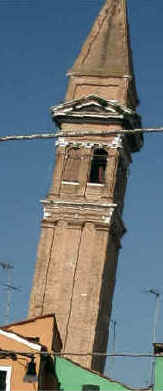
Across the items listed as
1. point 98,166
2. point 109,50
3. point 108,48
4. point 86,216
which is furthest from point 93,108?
point 86,216

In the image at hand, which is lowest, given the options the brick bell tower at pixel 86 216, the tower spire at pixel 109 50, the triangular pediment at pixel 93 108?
the brick bell tower at pixel 86 216

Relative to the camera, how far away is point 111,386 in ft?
104

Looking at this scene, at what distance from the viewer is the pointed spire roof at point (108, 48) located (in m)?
52.6

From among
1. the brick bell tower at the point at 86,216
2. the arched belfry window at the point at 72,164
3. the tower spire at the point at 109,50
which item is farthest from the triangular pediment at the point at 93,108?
the tower spire at the point at 109,50

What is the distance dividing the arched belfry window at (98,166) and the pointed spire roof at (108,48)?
374 centimetres

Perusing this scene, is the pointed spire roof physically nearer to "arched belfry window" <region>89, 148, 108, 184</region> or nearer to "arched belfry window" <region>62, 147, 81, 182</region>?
"arched belfry window" <region>89, 148, 108, 184</region>

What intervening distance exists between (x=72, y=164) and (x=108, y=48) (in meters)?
5.98

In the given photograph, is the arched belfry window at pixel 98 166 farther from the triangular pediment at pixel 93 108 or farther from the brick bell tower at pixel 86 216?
the triangular pediment at pixel 93 108

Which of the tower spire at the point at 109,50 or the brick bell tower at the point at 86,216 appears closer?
the brick bell tower at the point at 86,216

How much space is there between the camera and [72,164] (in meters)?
50.7

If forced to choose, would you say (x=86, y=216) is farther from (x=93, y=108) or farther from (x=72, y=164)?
(x=93, y=108)

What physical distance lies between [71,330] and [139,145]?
31.3ft

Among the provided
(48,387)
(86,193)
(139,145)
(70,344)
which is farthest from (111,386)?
(139,145)

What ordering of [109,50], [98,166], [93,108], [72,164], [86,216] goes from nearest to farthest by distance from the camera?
[86,216] < [93,108] < [72,164] < [98,166] < [109,50]
